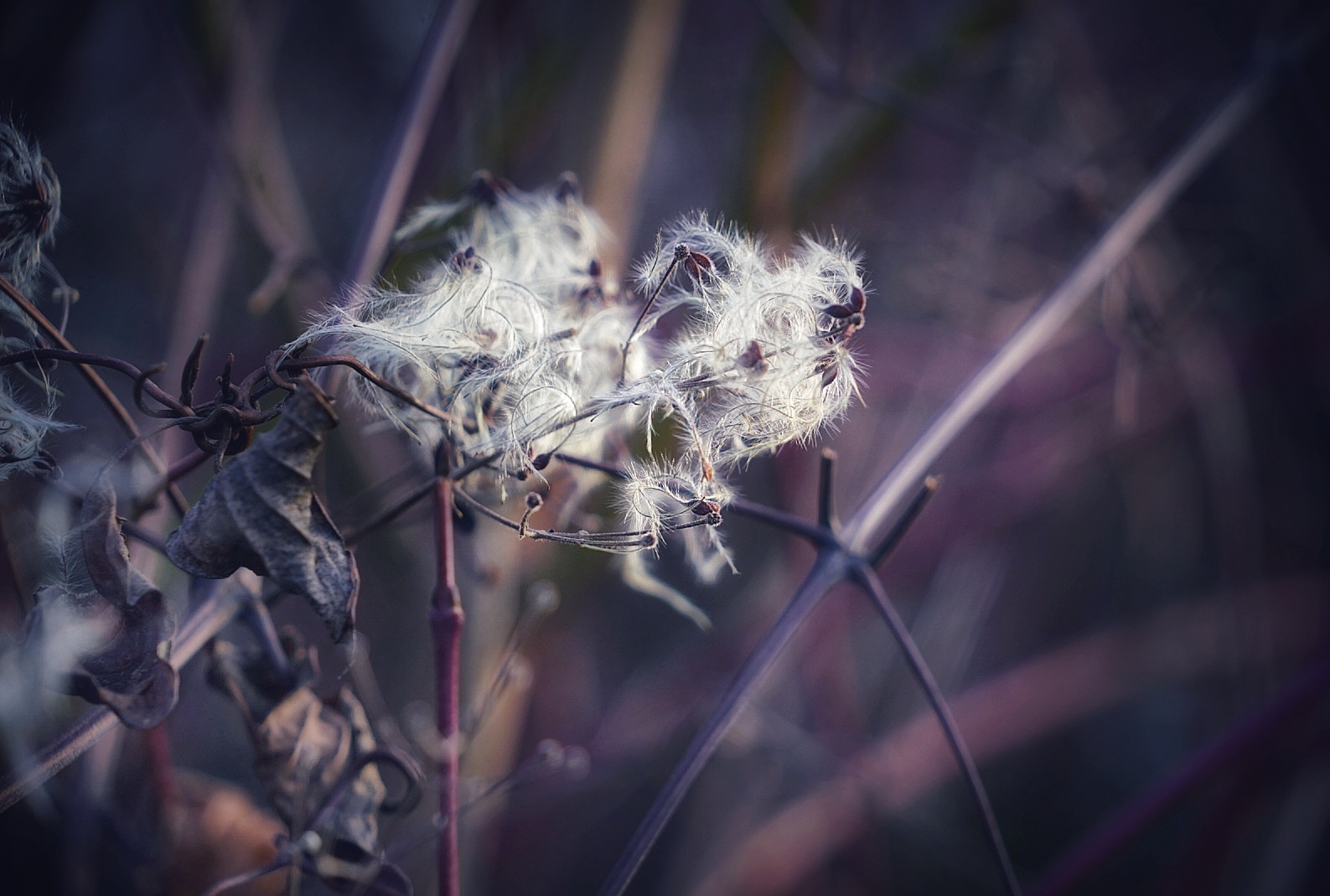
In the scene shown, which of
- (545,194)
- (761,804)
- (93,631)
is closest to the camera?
(93,631)

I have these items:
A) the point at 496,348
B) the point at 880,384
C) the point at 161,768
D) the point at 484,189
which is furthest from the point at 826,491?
the point at 880,384

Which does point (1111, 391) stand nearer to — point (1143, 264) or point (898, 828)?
point (1143, 264)

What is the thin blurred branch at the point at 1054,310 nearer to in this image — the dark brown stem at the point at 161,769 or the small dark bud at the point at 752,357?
the small dark bud at the point at 752,357

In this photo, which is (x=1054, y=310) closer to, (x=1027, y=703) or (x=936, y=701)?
(x=936, y=701)

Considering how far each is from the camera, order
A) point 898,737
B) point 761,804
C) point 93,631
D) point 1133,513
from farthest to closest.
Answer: point 1133,513
point 761,804
point 898,737
point 93,631

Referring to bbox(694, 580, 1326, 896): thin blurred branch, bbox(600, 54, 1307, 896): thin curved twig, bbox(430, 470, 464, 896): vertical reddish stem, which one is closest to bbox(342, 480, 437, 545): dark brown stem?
bbox(430, 470, 464, 896): vertical reddish stem

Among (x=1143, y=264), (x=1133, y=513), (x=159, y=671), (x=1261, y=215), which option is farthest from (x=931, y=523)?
(x=159, y=671)
